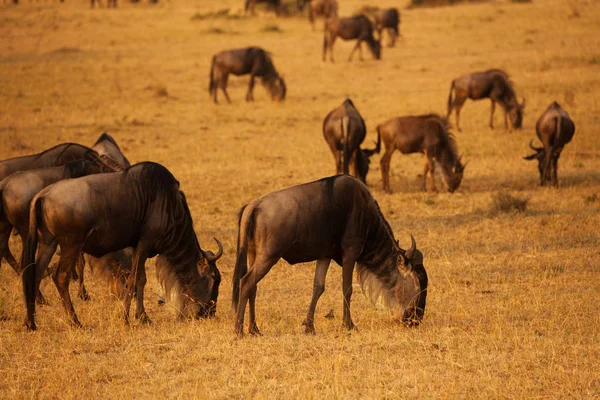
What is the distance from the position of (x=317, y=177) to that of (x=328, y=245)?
7.53 metres

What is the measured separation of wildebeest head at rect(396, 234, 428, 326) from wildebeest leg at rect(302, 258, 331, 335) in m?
0.62

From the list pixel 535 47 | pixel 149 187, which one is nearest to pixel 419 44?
pixel 535 47

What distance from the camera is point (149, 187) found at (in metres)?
7.38

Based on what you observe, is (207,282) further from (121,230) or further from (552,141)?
A: (552,141)

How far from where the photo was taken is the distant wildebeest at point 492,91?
717 inches

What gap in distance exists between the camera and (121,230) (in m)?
7.20

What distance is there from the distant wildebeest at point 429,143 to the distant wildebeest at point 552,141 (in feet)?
4.29

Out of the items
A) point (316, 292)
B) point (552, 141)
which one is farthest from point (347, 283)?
point (552, 141)

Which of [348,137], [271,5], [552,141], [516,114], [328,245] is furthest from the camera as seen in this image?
[271,5]

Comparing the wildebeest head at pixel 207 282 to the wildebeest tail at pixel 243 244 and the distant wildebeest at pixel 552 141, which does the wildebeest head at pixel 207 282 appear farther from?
the distant wildebeest at pixel 552 141

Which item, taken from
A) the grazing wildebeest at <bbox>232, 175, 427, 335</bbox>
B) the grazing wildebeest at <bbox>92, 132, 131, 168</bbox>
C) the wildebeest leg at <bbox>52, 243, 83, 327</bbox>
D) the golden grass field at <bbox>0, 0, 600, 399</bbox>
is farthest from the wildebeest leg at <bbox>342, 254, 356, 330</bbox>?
the grazing wildebeest at <bbox>92, 132, 131, 168</bbox>

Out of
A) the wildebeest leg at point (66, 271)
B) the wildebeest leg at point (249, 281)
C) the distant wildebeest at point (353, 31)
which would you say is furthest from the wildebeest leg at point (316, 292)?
the distant wildebeest at point (353, 31)

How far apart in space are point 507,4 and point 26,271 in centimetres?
3359

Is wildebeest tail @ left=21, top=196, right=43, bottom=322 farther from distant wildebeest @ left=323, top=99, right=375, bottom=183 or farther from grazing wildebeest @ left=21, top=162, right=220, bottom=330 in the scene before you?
distant wildebeest @ left=323, top=99, right=375, bottom=183
